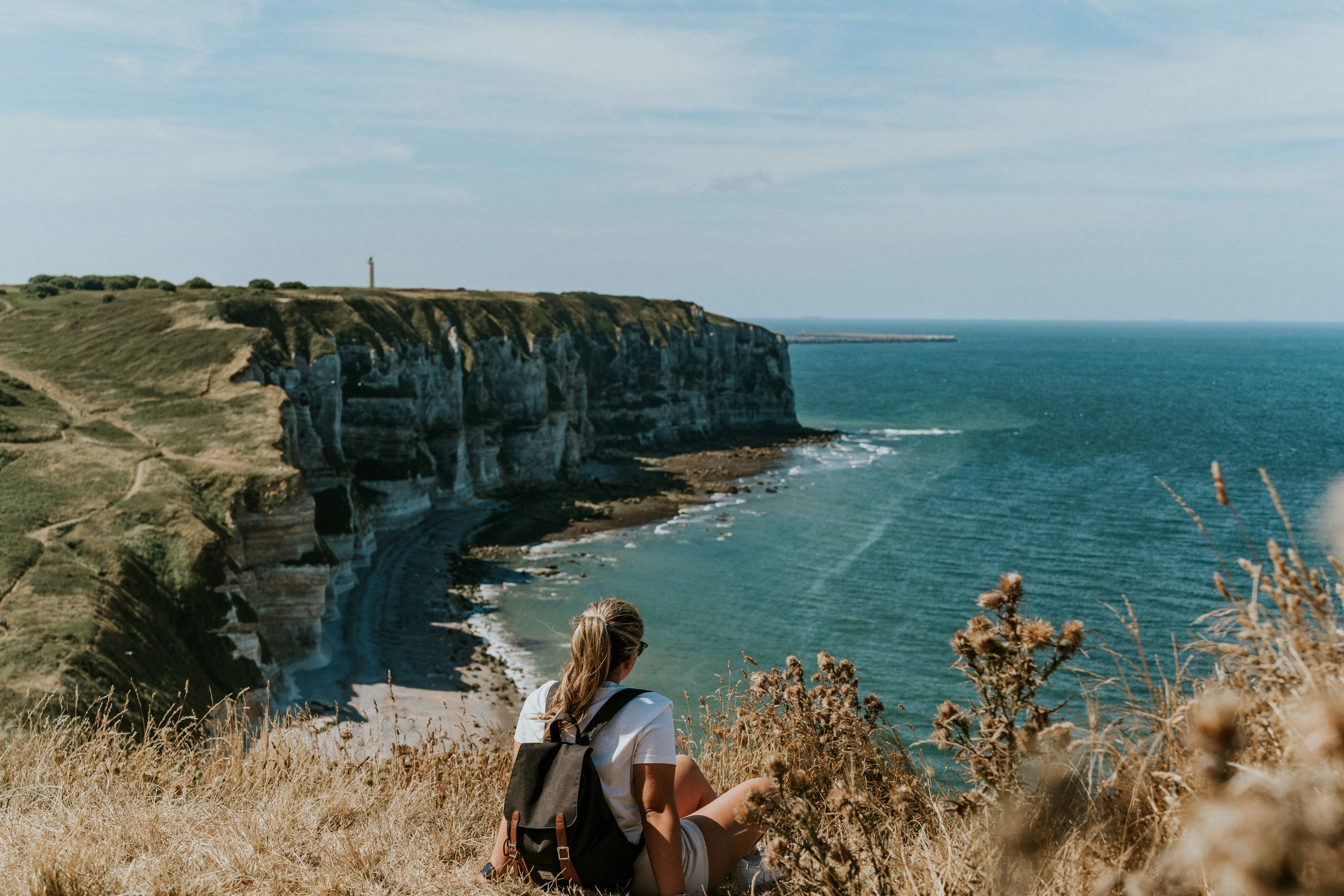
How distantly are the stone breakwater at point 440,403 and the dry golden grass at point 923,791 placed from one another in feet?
69.6

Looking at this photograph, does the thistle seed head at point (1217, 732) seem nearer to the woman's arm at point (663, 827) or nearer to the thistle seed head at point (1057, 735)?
the thistle seed head at point (1057, 735)

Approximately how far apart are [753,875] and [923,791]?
120 cm

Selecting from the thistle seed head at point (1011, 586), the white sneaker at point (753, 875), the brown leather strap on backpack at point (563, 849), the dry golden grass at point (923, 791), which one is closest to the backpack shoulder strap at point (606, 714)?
the brown leather strap on backpack at point (563, 849)

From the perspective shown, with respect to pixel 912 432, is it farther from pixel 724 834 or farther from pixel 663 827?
pixel 663 827

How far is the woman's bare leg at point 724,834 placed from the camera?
504 centimetres

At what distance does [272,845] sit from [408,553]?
43.1 metres

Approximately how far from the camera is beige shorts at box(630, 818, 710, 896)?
474cm

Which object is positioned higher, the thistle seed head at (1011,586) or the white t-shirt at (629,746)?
the thistle seed head at (1011,586)

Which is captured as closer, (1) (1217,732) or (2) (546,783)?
(1) (1217,732)

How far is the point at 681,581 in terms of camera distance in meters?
43.7

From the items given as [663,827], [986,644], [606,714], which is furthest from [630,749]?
[986,644]

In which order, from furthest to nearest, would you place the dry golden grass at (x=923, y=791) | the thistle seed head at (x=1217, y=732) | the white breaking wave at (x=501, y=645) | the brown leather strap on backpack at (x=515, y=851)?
the white breaking wave at (x=501, y=645) < the brown leather strap on backpack at (x=515, y=851) < the dry golden grass at (x=923, y=791) < the thistle seed head at (x=1217, y=732)

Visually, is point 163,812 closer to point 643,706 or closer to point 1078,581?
point 643,706

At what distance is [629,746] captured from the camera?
4.66 meters
